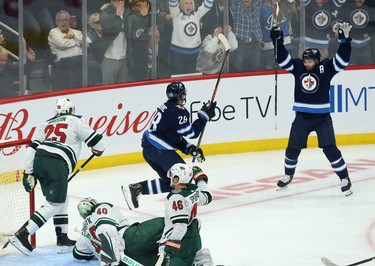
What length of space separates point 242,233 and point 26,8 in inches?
124

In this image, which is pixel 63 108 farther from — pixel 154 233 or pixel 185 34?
pixel 185 34

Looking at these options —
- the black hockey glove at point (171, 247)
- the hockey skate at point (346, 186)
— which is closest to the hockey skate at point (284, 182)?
the hockey skate at point (346, 186)

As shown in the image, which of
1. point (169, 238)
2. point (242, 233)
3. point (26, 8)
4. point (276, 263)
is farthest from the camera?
point (26, 8)

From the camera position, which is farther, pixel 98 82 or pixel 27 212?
pixel 98 82

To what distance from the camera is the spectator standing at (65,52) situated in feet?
30.1

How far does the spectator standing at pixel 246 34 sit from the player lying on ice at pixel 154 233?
4347 millimetres

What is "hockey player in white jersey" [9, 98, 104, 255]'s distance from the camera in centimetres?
640

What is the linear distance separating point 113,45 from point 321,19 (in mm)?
2264

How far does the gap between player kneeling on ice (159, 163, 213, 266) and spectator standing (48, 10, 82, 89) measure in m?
3.84

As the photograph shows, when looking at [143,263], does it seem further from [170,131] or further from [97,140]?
[170,131]

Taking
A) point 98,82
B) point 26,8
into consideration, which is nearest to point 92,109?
point 98,82

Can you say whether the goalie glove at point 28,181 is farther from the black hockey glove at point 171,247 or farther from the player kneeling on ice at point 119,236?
the black hockey glove at point 171,247

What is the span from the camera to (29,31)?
29.6ft

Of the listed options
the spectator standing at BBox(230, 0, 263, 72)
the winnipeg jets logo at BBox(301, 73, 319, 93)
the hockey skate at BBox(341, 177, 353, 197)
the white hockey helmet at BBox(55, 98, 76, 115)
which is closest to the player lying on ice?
the white hockey helmet at BBox(55, 98, 76, 115)
